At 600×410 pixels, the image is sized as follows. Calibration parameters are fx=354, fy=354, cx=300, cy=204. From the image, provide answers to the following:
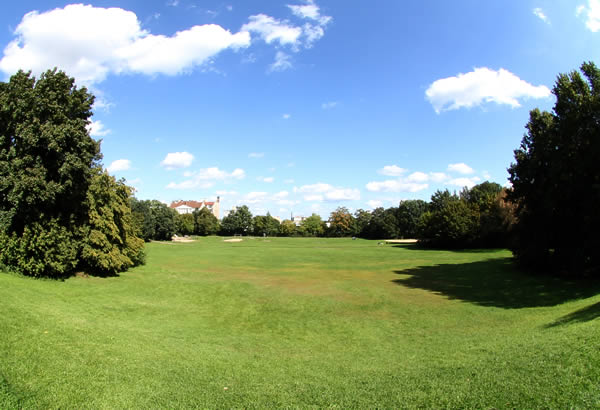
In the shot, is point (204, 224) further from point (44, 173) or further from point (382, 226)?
point (44, 173)

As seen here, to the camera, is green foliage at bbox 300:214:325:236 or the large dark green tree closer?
the large dark green tree

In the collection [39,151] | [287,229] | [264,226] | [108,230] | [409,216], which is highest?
[39,151]

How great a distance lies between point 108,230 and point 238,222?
113 metres

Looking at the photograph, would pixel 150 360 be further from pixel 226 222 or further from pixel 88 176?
pixel 226 222

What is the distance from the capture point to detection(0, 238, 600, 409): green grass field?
7.25m

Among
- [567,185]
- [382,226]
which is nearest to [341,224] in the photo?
[382,226]

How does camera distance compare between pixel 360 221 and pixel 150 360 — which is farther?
pixel 360 221

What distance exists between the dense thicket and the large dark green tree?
3477 centimetres

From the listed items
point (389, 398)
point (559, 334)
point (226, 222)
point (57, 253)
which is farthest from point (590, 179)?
point (226, 222)

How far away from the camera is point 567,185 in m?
28.0

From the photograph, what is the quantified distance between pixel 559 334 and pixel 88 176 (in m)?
26.0

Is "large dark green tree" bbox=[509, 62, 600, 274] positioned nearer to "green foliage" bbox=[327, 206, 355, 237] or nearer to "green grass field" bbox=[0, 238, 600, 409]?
"green grass field" bbox=[0, 238, 600, 409]

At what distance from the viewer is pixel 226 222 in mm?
141000

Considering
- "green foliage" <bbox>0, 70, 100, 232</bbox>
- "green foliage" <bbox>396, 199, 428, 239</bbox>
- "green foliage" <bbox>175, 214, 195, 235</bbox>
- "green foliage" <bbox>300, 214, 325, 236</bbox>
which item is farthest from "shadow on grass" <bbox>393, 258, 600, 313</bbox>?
"green foliage" <bbox>300, 214, 325, 236</bbox>
